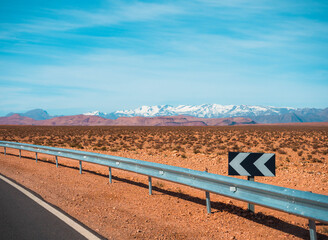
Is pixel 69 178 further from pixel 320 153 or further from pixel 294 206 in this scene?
pixel 320 153

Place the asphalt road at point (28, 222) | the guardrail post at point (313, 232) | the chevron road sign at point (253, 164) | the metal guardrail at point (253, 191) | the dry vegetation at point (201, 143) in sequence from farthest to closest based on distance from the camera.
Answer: the dry vegetation at point (201, 143), the chevron road sign at point (253, 164), the asphalt road at point (28, 222), the guardrail post at point (313, 232), the metal guardrail at point (253, 191)

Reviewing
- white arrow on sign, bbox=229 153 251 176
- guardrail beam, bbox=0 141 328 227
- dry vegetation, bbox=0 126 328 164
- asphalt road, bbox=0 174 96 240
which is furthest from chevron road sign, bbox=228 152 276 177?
dry vegetation, bbox=0 126 328 164

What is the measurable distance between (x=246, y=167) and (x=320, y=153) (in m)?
17.8

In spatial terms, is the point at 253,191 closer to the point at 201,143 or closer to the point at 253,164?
the point at 253,164

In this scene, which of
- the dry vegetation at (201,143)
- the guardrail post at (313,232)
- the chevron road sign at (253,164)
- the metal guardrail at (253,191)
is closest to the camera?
the metal guardrail at (253,191)

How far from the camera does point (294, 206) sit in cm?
452

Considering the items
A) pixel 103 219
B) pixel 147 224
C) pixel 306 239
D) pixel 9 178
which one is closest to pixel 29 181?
pixel 9 178

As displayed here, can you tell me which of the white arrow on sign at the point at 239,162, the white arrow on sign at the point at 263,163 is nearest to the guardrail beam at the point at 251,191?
the white arrow on sign at the point at 239,162

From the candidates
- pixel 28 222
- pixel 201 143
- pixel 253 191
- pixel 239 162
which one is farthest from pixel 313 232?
pixel 201 143

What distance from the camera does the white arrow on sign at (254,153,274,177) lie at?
19.1 ft

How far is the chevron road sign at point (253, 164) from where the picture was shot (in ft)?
19.1

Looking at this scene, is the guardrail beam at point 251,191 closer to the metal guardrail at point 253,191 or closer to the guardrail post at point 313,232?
the metal guardrail at point 253,191

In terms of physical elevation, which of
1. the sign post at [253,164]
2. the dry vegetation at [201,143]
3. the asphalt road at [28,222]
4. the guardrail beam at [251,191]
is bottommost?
the dry vegetation at [201,143]

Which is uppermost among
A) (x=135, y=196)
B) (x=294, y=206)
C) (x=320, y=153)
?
(x=294, y=206)
